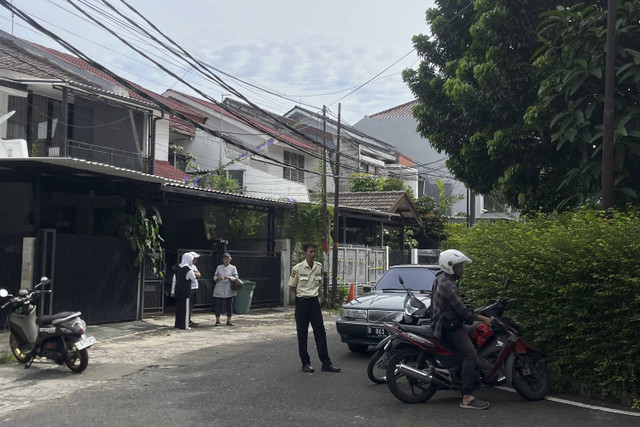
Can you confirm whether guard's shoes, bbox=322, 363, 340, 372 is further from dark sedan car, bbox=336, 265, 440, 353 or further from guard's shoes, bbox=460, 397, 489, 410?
guard's shoes, bbox=460, 397, 489, 410

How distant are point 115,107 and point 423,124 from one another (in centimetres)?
1061

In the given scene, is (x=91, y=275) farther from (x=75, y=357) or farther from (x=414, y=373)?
(x=414, y=373)

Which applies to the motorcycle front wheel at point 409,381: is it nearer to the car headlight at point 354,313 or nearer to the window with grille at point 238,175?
the car headlight at point 354,313

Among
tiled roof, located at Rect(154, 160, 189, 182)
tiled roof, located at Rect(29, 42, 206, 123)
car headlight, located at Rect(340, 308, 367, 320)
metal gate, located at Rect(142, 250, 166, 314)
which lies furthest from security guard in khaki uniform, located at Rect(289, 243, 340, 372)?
tiled roof, located at Rect(154, 160, 189, 182)

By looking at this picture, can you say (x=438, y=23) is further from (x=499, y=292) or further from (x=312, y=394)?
(x=312, y=394)

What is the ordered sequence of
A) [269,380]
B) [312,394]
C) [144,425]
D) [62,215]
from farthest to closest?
1. [62,215]
2. [269,380]
3. [312,394]
4. [144,425]

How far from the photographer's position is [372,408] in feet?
24.4

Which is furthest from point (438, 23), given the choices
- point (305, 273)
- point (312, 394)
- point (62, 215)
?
point (62, 215)

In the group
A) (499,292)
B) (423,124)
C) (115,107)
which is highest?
(115,107)

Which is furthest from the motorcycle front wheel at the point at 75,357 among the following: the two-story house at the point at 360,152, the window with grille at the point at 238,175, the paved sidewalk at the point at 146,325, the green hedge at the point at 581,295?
the two-story house at the point at 360,152

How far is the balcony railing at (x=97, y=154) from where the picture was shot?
1930 centimetres

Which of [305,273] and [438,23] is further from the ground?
[438,23]

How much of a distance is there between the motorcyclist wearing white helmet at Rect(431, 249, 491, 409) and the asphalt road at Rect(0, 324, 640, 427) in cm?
28

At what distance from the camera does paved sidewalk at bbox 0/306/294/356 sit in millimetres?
13378
